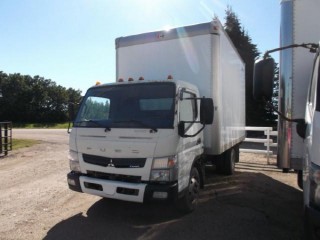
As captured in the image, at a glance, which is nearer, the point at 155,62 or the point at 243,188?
the point at 155,62

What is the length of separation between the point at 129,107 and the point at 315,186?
331cm

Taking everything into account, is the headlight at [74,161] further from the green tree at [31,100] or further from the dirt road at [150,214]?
the green tree at [31,100]

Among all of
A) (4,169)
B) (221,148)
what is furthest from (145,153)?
(4,169)

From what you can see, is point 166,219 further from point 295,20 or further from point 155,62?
point 295,20

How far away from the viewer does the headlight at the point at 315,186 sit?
10.2 feet

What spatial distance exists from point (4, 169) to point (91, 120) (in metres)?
6.19

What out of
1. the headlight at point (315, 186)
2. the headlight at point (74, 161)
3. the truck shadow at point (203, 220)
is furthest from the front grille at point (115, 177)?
the headlight at point (315, 186)

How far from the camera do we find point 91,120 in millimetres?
5746

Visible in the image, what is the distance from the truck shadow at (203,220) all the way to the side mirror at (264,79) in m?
2.18

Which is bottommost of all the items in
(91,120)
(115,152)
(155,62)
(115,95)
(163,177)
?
(163,177)

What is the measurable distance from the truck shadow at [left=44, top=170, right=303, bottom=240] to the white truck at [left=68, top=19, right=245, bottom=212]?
18.6 inches

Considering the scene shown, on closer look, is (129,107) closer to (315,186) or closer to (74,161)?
(74,161)

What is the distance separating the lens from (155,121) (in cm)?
529

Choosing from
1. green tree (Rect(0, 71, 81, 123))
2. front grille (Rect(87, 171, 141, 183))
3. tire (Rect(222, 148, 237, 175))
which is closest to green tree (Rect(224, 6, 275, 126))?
tire (Rect(222, 148, 237, 175))
